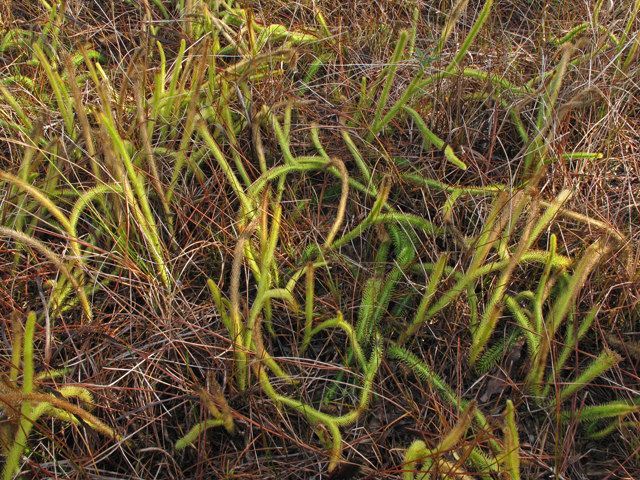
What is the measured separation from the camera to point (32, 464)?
0.85 m

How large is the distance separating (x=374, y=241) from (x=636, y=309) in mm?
654

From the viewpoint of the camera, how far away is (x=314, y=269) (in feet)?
3.95

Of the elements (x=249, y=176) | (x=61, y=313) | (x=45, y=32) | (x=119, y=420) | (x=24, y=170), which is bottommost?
(x=119, y=420)

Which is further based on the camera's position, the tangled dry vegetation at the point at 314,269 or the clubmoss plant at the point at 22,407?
the tangled dry vegetation at the point at 314,269

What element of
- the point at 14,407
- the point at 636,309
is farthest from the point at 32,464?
the point at 636,309

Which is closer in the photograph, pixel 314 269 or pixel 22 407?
pixel 22 407

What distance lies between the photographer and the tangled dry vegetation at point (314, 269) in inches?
36.9

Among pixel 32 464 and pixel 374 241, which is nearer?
pixel 32 464

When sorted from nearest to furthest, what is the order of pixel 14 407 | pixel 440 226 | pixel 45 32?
pixel 14 407 < pixel 440 226 < pixel 45 32

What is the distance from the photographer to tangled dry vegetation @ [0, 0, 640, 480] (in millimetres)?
936

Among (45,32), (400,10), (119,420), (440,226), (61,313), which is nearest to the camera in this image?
(119,420)

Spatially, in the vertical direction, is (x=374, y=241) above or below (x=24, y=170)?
below

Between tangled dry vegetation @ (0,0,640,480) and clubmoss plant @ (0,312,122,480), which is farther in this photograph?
tangled dry vegetation @ (0,0,640,480)

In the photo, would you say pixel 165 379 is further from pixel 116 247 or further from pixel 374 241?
pixel 374 241
